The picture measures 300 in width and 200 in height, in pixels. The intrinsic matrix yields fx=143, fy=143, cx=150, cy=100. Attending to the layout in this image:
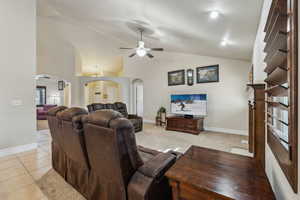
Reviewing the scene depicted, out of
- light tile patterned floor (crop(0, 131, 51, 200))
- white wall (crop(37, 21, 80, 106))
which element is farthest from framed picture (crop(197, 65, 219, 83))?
white wall (crop(37, 21, 80, 106))

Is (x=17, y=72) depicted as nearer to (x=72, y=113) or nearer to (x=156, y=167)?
(x=72, y=113)

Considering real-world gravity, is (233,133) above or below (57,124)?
below

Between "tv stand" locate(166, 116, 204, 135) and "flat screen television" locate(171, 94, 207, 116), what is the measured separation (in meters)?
0.32

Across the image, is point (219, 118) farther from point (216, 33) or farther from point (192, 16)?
point (192, 16)

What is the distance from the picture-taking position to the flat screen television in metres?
4.96

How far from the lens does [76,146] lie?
1531mm

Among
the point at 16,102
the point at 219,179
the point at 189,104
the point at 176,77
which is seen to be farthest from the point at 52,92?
the point at 219,179

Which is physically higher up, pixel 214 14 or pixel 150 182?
pixel 214 14

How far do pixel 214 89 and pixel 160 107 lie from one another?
2428 mm

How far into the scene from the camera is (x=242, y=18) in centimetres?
201

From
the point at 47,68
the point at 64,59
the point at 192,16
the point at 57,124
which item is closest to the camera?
the point at 57,124

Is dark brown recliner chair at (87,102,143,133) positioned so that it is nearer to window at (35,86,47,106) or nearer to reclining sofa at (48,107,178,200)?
reclining sofa at (48,107,178,200)

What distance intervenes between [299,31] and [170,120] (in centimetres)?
476

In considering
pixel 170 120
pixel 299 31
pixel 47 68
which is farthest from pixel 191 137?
pixel 47 68
